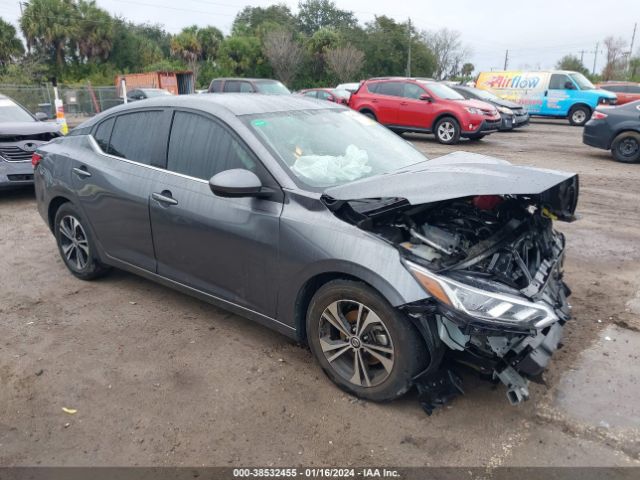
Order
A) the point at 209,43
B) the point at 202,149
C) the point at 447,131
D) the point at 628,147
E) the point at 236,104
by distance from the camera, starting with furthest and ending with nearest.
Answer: the point at 209,43, the point at 447,131, the point at 628,147, the point at 236,104, the point at 202,149

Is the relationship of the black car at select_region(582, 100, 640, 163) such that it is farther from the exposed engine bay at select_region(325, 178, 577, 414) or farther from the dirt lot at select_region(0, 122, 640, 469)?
the exposed engine bay at select_region(325, 178, 577, 414)

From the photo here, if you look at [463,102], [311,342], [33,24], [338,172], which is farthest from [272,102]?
[33,24]

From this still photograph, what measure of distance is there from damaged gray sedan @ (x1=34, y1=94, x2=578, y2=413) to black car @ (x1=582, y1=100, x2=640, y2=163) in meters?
8.95

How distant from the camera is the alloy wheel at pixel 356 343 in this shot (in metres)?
2.98

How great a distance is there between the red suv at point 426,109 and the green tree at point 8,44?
34.5 meters

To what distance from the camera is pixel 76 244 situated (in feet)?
16.1

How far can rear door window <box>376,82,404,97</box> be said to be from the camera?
50.2 feet

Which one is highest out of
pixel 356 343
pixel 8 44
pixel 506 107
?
pixel 8 44

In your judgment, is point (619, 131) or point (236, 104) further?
point (619, 131)

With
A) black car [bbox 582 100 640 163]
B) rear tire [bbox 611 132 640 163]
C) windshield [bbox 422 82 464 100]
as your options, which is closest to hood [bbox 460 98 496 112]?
windshield [bbox 422 82 464 100]

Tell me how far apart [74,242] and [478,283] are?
3757mm

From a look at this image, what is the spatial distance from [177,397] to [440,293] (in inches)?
67.5

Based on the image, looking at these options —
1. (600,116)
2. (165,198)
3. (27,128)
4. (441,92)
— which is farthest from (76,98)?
(165,198)

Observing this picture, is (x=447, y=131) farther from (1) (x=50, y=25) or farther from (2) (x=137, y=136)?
(1) (x=50, y=25)
